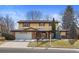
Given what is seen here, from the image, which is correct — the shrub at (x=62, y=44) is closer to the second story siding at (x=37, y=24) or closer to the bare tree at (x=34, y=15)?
the second story siding at (x=37, y=24)

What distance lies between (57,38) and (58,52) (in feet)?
0.83

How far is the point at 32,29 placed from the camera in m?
5.41

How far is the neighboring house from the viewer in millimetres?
5371

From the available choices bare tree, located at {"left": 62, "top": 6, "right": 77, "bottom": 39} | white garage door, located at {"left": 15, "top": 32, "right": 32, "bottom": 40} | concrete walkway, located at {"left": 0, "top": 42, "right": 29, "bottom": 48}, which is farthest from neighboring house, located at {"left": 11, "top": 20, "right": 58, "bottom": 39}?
bare tree, located at {"left": 62, "top": 6, "right": 77, "bottom": 39}

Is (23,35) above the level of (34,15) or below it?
below

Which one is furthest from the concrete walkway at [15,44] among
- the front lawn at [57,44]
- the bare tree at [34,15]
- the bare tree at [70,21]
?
the bare tree at [70,21]

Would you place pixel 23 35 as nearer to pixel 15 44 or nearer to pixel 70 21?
pixel 15 44

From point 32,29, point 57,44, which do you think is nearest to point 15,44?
point 32,29

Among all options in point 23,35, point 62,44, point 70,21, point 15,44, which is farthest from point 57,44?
point 15,44

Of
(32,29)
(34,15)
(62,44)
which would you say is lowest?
(62,44)

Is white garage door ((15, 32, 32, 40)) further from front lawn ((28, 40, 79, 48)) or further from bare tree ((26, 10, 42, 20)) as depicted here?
bare tree ((26, 10, 42, 20))

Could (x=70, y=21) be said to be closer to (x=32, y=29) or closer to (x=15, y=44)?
(x=32, y=29)

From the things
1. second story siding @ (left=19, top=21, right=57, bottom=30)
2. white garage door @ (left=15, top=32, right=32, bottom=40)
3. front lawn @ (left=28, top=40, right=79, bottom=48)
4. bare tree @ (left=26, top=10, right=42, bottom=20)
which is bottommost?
front lawn @ (left=28, top=40, right=79, bottom=48)
